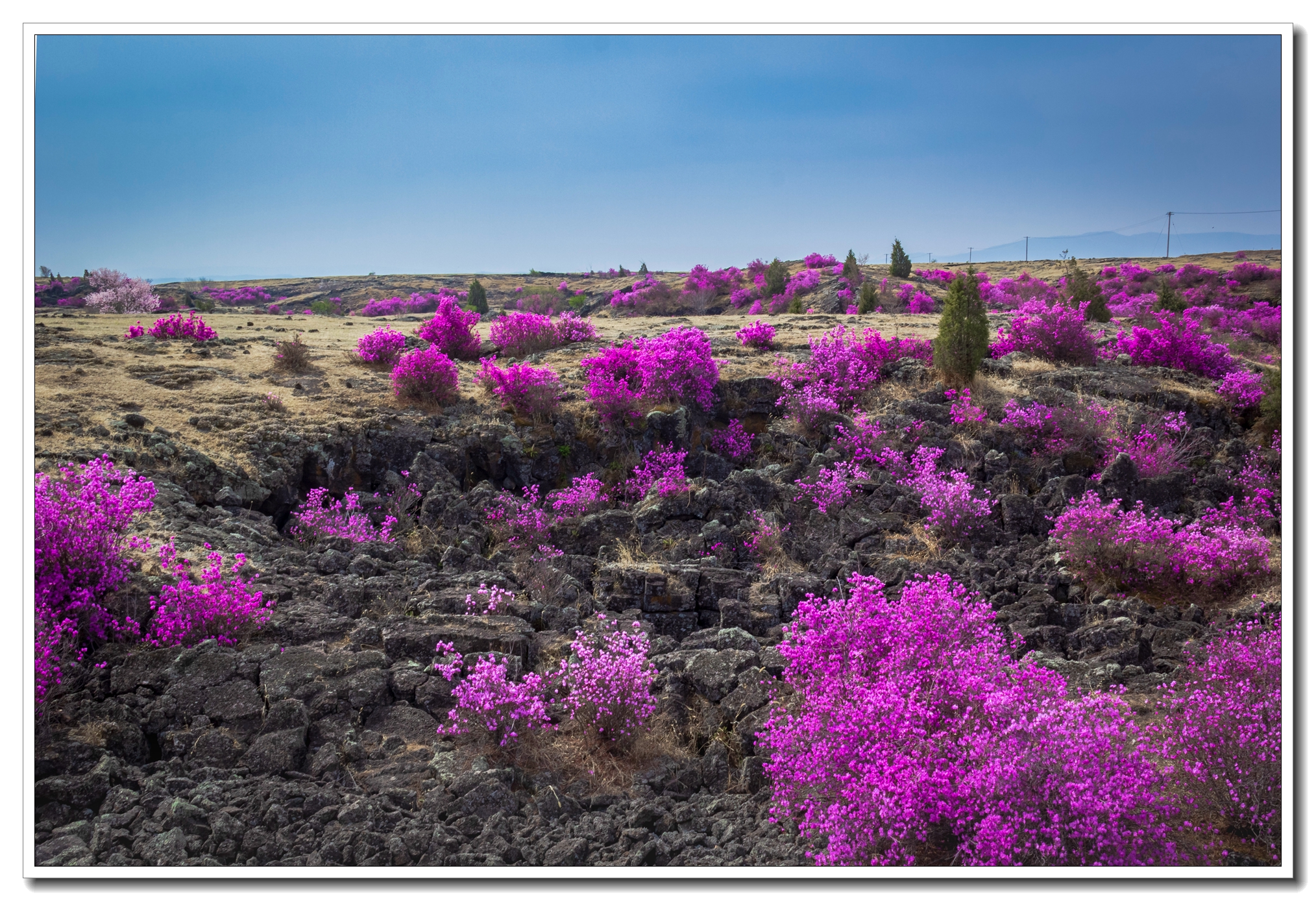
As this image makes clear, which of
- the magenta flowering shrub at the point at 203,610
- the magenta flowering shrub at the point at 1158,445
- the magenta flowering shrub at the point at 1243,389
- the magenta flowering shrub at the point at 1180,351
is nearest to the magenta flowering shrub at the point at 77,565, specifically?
the magenta flowering shrub at the point at 203,610

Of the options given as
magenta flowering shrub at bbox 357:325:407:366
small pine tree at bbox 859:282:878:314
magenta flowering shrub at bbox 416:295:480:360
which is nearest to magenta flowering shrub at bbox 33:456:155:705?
magenta flowering shrub at bbox 357:325:407:366

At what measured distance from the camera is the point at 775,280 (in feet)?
114

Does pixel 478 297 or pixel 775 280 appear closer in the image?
pixel 775 280

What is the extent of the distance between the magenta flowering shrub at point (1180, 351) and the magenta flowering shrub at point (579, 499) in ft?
36.8

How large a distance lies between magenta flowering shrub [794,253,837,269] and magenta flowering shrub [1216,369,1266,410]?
28113 mm

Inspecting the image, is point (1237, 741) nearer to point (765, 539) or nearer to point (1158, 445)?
point (765, 539)

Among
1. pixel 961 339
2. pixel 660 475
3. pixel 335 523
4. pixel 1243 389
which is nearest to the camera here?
pixel 335 523

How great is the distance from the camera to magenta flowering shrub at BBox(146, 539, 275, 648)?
5688mm

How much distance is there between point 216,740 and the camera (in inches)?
185

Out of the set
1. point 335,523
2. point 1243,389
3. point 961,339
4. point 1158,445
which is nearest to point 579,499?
point 335,523

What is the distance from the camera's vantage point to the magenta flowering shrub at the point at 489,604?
6.49 m

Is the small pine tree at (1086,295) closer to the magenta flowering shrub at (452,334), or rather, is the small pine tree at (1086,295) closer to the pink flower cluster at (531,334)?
the pink flower cluster at (531,334)

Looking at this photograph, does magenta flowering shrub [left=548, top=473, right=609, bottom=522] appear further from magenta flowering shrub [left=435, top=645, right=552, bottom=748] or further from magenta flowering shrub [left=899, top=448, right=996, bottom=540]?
magenta flowering shrub [left=435, top=645, right=552, bottom=748]

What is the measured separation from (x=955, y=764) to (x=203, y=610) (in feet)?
18.3
